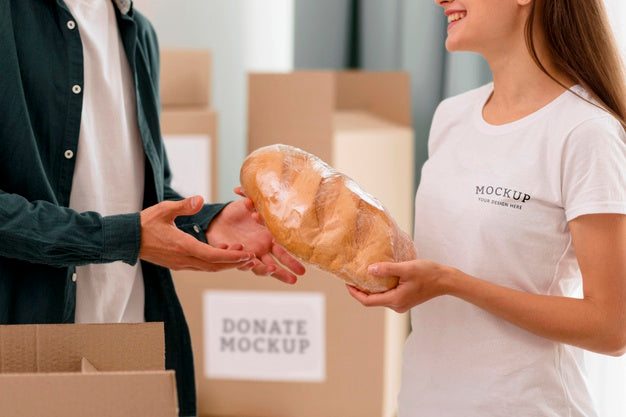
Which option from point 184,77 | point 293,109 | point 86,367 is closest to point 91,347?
point 86,367

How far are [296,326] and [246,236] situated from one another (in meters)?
0.49

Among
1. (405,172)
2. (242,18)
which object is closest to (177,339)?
(405,172)

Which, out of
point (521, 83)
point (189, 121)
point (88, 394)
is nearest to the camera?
point (88, 394)

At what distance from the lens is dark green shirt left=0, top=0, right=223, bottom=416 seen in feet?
3.00

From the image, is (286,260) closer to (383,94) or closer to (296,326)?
(296,326)

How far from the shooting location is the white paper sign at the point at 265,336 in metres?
1.57

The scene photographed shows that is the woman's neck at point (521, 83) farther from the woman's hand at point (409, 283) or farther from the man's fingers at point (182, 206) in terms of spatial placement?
the man's fingers at point (182, 206)

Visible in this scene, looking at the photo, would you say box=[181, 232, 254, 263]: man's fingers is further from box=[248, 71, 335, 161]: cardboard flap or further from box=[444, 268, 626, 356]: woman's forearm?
box=[248, 71, 335, 161]: cardboard flap

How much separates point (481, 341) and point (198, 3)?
1576mm

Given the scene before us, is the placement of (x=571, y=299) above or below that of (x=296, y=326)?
above

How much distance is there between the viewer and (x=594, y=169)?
890mm

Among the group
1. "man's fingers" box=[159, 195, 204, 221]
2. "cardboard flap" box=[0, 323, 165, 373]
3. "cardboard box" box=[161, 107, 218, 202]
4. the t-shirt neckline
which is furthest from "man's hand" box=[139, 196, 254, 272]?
"cardboard box" box=[161, 107, 218, 202]

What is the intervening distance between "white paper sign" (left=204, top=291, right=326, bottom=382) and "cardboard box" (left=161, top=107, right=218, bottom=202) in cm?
31

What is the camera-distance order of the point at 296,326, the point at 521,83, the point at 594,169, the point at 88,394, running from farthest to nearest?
1. the point at 296,326
2. the point at 521,83
3. the point at 594,169
4. the point at 88,394
